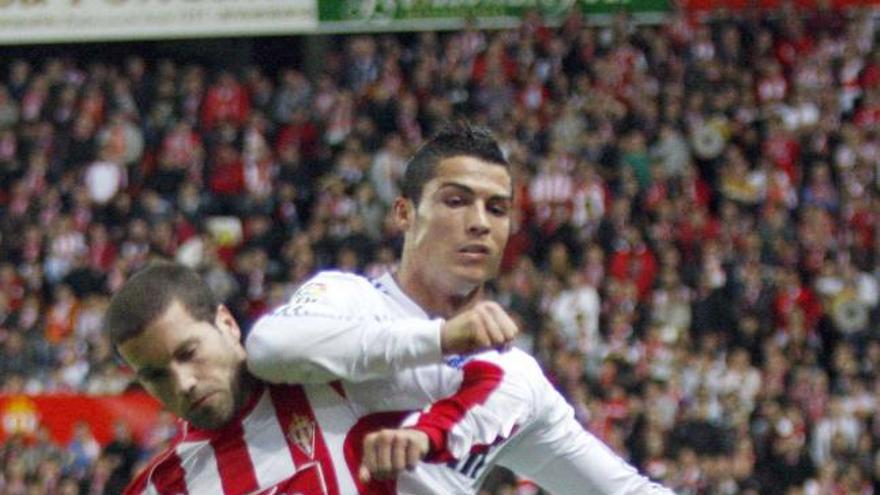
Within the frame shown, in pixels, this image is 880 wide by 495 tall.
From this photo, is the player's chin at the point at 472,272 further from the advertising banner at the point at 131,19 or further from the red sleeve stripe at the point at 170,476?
the advertising banner at the point at 131,19

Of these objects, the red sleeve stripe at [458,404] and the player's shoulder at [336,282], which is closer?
the red sleeve stripe at [458,404]

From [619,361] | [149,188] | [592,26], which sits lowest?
[619,361]

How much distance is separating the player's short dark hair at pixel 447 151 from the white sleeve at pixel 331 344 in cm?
53

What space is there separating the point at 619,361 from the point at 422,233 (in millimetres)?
10894

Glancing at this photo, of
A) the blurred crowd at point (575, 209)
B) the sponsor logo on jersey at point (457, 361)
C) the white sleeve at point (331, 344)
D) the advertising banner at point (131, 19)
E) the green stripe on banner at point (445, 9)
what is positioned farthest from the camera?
the advertising banner at point (131, 19)

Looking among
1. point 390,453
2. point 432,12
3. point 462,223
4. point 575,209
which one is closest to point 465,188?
point 462,223

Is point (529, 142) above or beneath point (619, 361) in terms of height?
above

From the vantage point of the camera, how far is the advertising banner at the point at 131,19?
70.4 ft

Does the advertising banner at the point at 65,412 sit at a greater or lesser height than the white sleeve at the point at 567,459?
lesser

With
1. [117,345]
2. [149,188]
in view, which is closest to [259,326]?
[117,345]

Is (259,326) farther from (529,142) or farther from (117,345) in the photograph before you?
(529,142)

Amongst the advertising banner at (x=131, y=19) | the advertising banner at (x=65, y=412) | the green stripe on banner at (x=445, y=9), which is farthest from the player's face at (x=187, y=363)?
the advertising banner at (x=131, y=19)

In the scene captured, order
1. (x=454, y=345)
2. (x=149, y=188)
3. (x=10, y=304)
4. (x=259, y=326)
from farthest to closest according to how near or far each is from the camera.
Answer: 1. (x=149, y=188)
2. (x=10, y=304)
3. (x=259, y=326)
4. (x=454, y=345)

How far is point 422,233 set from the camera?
4.96 meters
